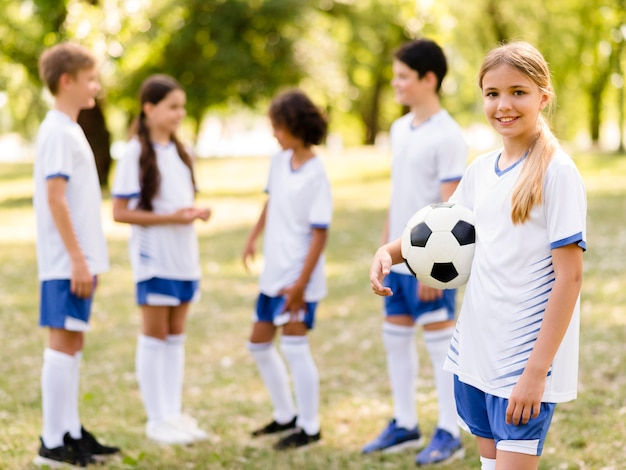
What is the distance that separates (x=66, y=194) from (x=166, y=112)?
3.06ft

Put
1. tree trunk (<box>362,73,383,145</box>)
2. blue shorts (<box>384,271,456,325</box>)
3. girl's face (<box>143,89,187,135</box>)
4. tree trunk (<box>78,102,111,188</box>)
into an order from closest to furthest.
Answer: blue shorts (<box>384,271,456,325</box>), girl's face (<box>143,89,187,135</box>), tree trunk (<box>78,102,111,188</box>), tree trunk (<box>362,73,383,145</box>)

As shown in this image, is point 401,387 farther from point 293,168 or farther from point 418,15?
point 418,15

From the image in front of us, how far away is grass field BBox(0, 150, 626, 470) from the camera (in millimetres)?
4797

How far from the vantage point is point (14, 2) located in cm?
2100

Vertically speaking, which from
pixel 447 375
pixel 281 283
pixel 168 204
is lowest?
pixel 447 375

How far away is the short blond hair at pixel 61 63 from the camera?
4559mm

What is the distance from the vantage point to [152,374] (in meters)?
5.17

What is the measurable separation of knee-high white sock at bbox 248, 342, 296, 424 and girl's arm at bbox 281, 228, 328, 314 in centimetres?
41

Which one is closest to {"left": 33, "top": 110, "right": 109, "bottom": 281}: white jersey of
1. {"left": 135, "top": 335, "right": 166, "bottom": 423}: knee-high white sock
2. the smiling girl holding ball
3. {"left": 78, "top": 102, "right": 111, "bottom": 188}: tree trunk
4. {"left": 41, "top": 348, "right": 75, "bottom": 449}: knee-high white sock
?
{"left": 41, "top": 348, "right": 75, "bottom": 449}: knee-high white sock

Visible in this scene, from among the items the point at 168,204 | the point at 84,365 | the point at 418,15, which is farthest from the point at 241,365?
the point at 418,15

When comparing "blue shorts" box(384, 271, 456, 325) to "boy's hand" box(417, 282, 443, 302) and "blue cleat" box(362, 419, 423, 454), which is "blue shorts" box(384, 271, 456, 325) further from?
"blue cleat" box(362, 419, 423, 454)

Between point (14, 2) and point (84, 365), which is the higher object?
point (14, 2)

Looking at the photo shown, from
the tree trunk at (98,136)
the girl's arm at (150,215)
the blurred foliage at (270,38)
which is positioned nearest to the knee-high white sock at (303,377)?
the girl's arm at (150,215)

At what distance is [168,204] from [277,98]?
0.97 meters
